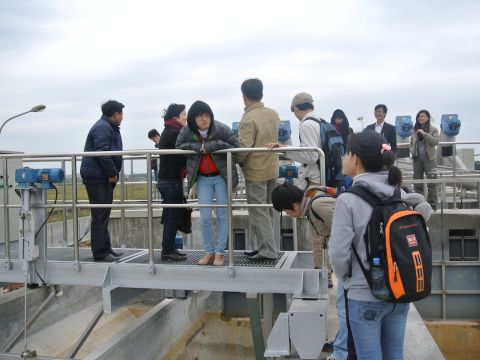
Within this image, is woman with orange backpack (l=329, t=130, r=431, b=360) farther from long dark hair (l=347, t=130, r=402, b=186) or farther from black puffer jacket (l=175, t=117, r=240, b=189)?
black puffer jacket (l=175, t=117, r=240, b=189)

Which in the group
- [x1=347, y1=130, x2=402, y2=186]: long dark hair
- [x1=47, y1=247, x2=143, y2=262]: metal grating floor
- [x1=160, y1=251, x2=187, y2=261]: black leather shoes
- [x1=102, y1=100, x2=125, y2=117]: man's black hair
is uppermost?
[x1=102, y1=100, x2=125, y2=117]: man's black hair

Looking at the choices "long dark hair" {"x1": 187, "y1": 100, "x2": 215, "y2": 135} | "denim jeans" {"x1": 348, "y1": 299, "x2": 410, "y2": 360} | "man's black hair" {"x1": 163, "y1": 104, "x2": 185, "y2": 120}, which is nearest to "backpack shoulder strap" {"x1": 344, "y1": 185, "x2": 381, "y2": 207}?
"denim jeans" {"x1": 348, "y1": 299, "x2": 410, "y2": 360}

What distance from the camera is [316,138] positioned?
445 centimetres

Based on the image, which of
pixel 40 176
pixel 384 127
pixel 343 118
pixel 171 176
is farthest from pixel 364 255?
pixel 384 127

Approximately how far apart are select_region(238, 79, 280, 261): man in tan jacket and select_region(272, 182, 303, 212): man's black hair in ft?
3.31

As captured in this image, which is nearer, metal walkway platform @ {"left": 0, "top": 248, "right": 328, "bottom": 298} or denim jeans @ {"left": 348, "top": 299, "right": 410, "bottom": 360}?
denim jeans @ {"left": 348, "top": 299, "right": 410, "bottom": 360}

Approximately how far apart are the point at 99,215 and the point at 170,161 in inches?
37.4

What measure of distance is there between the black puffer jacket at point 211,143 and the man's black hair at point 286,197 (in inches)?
39.7

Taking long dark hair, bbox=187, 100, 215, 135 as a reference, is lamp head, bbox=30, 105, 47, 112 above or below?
above

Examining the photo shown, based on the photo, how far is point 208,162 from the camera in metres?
4.39

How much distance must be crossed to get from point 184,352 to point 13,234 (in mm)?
3541

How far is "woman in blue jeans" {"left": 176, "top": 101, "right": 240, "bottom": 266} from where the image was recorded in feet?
14.0

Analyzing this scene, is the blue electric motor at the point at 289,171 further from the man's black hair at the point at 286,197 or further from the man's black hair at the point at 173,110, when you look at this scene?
the man's black hair at the point at 286,197

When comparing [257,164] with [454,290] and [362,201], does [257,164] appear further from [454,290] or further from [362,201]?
[454,290]
